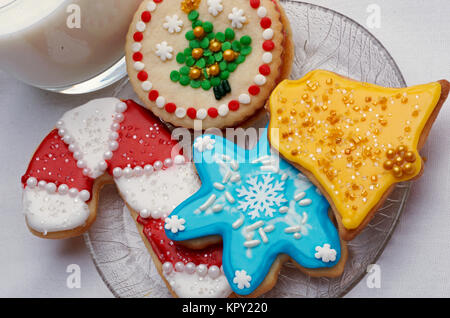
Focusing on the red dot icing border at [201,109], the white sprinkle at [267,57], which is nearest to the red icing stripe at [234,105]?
the red dot icing border at [201,109]

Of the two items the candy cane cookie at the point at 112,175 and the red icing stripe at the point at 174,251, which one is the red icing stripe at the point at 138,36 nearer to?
the candy cane cookie at the point at 112,175

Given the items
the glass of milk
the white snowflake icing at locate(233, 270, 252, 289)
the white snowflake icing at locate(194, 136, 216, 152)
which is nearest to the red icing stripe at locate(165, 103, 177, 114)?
the white snowflake icing at locate(194, 136, 216, 152)

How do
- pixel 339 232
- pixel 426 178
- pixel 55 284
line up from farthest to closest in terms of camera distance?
pixel 55 284, pixel 426 178, pixel 339 232

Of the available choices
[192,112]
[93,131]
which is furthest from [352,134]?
[93,131]

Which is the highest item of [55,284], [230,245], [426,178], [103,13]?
[103,13]

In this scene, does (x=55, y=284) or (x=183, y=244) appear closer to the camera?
(x=183, y=244)

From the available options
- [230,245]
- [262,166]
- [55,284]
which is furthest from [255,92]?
[55,284]

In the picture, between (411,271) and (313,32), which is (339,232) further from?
(313,32)

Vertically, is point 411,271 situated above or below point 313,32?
below
